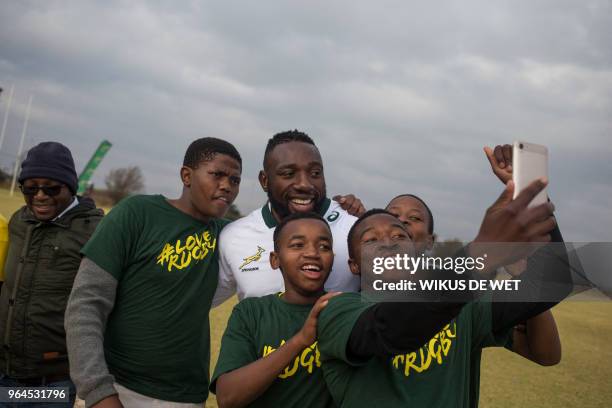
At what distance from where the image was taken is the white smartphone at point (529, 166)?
54.8 inches

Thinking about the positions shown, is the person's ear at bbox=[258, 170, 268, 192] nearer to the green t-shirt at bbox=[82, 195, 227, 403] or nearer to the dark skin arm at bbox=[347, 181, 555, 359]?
the green t-shirt at bbox=[82, 195, 227, 403]

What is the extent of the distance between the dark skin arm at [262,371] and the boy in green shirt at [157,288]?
851mm

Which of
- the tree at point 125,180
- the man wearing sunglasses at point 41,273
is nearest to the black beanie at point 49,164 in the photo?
the man wearing sunglasses at point 41,273

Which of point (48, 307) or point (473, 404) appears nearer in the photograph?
point (473, 404)

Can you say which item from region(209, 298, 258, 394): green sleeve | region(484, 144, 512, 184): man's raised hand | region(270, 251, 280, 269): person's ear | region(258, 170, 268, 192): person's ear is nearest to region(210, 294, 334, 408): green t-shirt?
region(209, 298, 258, 394): green sleeve

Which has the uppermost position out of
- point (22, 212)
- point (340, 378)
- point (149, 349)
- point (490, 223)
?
point (490, 223)

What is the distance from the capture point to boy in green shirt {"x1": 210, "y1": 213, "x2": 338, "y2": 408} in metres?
2.08

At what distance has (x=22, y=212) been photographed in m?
3.64

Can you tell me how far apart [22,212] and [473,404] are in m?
3.27

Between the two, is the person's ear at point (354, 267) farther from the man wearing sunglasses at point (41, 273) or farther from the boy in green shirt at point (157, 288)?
the man wearing sunglasses at point (41, 273)

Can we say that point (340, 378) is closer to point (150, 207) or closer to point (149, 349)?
point (149, 349)

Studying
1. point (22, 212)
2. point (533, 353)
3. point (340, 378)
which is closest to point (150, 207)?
point (22, 212)

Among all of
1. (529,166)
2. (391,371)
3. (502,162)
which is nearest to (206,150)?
(391,371)

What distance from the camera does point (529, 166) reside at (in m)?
1.42
